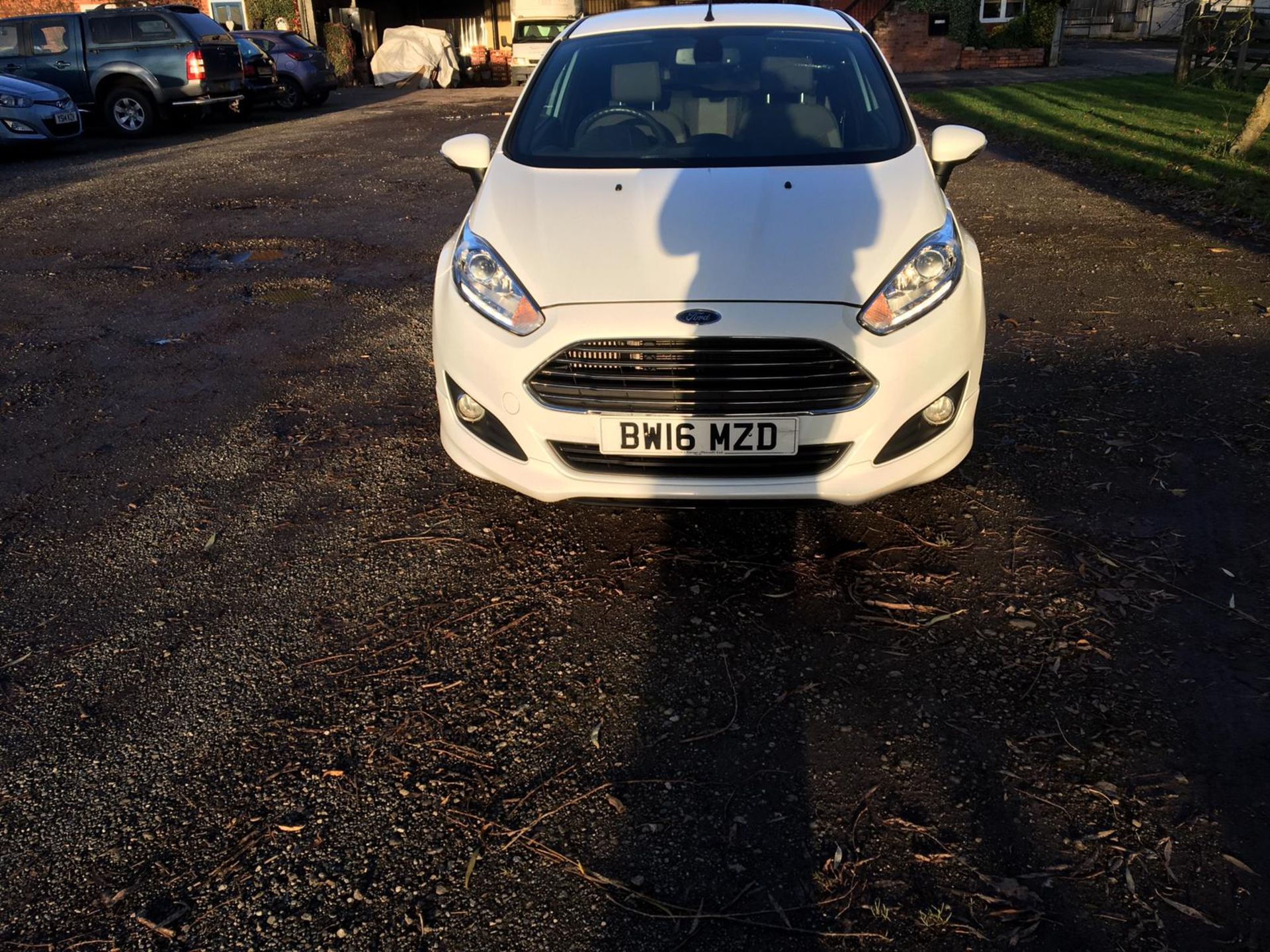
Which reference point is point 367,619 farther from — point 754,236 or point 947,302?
point 947,302

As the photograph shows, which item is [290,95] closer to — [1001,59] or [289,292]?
[289,292]

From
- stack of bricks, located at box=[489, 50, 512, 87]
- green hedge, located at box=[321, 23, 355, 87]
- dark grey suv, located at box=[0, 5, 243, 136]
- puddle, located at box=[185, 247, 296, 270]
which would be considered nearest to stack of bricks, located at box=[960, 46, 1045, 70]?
stack of bricks, located at box=[489, 50, 512, 87]

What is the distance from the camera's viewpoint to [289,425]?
15.5ft

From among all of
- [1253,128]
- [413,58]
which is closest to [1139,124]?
[1253,128]

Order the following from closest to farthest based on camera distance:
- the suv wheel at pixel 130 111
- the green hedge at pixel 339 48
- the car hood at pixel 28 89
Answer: the car hood at pixel 28 89 < the suv wheel at pixel 130 111 < the green hedge at pixel 339 48

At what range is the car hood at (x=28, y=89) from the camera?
42.6ft

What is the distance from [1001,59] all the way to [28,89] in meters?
22.5

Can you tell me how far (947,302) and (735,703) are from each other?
1.46 meters

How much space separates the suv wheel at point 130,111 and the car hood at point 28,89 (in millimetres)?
1811

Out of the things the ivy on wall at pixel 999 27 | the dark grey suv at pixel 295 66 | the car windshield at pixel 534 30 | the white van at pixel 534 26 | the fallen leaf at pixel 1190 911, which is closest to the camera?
the fallen leaf at pixel 1190 911

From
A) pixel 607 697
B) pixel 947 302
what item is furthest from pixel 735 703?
pixel 947 302

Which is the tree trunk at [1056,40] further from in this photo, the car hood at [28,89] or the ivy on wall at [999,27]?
the car hood at [28,89]

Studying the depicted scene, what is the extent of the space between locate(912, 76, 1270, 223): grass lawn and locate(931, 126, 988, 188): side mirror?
5216mm

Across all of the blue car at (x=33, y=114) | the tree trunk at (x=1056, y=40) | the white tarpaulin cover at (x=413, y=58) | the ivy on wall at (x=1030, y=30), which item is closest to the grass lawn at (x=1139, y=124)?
the tree trunk at (x=1056, y=40)
